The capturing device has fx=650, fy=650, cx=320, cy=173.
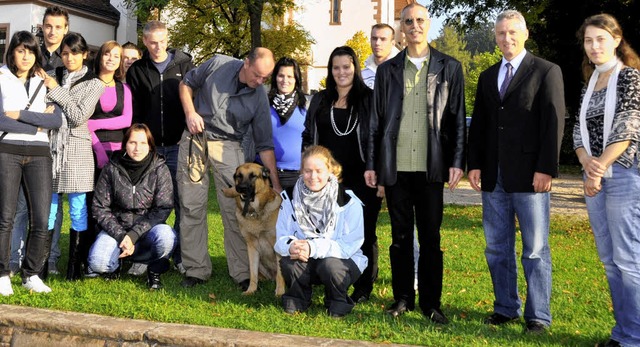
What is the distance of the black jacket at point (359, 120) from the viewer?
5969mm

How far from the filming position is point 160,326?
16.6ft

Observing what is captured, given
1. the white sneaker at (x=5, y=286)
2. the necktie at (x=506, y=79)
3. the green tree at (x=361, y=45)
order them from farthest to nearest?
the green tree at (x=361, y=45), the white sneaker at (x=5, y=286), the necktie at (x=506, y=79)

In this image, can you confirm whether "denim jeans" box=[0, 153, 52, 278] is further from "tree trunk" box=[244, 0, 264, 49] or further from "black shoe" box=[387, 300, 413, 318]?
"tree trunk" box=[244, 0, 264, 49]

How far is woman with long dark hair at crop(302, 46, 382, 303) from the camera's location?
601 centimetres

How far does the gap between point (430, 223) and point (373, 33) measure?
243 centimetres

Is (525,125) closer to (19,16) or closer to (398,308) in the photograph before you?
(398,308)

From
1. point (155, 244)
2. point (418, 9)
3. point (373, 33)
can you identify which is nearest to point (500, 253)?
point (418, 9)

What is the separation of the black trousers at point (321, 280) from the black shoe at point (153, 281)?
1.49m

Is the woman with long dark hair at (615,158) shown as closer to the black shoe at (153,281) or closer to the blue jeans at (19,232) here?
the black shoe at (153,281)

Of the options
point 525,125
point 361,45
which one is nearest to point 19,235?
point 525,125

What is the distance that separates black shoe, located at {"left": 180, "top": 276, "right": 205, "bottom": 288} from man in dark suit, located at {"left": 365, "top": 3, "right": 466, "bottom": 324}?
2.17 metres

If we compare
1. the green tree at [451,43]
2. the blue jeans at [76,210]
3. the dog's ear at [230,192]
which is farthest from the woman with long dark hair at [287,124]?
the green tree at [451,43]

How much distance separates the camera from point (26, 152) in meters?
6.08

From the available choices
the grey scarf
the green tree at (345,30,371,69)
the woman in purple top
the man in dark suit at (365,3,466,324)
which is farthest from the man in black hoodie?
the green tree at (345,30,371,69)
